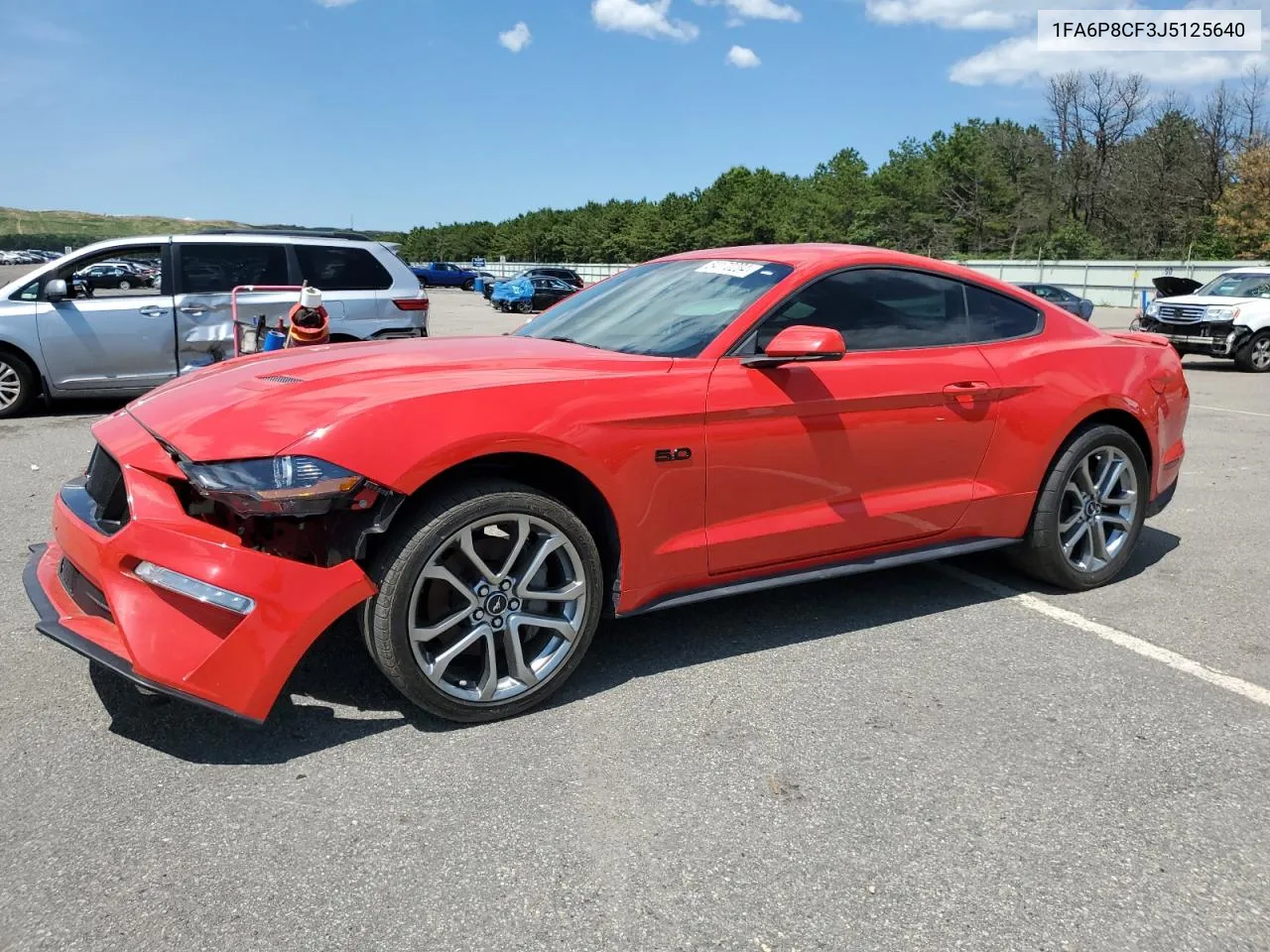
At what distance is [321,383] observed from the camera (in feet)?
10.3

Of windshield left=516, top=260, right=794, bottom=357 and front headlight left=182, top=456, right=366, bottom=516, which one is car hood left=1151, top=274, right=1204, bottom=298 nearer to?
windshield left=516, top=260, right=794, bottom=357

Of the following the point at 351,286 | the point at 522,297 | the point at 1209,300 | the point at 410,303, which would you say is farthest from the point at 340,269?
the point at 522,297

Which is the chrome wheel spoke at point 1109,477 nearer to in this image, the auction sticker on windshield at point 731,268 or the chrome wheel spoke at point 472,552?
the auction sticker on windshield at point 731,268

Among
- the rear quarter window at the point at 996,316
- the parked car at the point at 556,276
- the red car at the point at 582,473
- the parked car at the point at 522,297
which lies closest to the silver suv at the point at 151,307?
the red car at the point at 582,473

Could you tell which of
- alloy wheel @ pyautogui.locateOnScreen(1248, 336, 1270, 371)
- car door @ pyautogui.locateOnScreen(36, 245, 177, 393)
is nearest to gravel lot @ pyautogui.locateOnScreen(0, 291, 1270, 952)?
car door @ pyautogui.locateOnScreen(36, 245, 177, 393)

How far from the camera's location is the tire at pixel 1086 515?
4.34m

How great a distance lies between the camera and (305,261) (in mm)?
9711

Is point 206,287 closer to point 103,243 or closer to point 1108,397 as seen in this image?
point 103,243

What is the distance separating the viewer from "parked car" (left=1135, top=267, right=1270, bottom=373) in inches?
620

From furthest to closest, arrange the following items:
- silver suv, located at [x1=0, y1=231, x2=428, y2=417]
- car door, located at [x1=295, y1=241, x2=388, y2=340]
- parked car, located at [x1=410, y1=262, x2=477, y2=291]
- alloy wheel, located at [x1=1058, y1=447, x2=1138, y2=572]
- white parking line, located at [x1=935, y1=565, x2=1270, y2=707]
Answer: parked car, located at [x1=410, y1=262, x2=477, y2=291], car door, located at [x1=295, y1=241, x2=388, y2=340], silver suv, located at [x1=0, y1=231, x2=428, y2=417], alloy wheel, located at [x1=1058, y1=447, x2=1138, y2=572], white parking line, located at [x1=935, y1=565, x2=1270, y2=707]

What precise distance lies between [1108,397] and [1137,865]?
255 cm

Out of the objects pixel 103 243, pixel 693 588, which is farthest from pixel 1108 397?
pixel 103 243

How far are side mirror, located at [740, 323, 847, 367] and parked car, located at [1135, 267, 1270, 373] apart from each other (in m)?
14.2

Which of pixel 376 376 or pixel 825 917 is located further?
pixel 376 376
